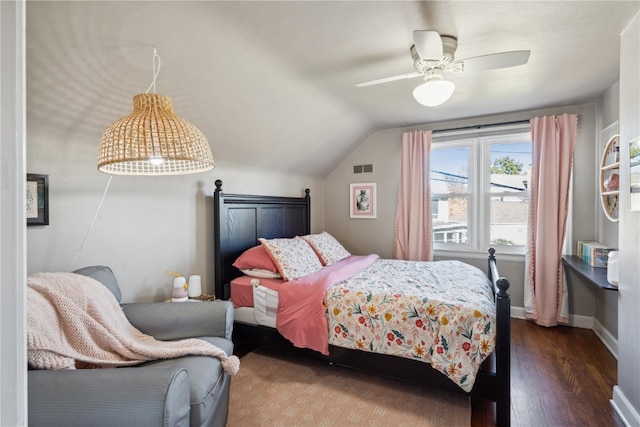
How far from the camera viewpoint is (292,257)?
9.29 ft

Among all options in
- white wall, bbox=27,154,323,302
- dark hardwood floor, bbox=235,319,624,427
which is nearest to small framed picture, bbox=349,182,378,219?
white wall, bbox=27,154,323,302

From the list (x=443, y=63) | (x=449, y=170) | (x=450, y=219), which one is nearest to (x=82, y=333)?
(x=443, y=63)

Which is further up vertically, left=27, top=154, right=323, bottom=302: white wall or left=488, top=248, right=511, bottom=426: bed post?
left=27, top=154, right=323, bottom=302: white wall

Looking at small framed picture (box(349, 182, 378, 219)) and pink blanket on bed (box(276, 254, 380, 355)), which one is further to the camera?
small framed picture (box(349, 182, 378, 219))

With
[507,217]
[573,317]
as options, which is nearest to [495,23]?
[507,217]

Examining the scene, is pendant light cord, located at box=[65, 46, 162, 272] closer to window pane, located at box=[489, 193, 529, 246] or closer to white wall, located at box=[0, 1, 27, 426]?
white wall, located at box=[0, 1, 27, 426]

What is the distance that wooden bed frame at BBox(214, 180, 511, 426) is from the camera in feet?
5.88

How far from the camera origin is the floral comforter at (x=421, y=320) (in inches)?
72.7

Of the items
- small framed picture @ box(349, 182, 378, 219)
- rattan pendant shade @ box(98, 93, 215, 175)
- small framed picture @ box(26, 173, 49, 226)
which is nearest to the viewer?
rattan pendant shade @ box(98, 93, 215, 175)

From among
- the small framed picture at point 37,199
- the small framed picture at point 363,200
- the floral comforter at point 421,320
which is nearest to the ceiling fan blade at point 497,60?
the floral comforter at point 421,320

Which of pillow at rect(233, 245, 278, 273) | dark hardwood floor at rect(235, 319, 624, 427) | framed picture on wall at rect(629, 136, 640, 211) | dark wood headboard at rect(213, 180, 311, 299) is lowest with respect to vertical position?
dark hardwood floor at rect(235, 319, 624, 427)

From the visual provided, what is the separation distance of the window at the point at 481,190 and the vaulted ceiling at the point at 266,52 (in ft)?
2.89

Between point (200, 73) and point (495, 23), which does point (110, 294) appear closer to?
point (200, 73)

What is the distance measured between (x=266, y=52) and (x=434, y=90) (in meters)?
1.15
